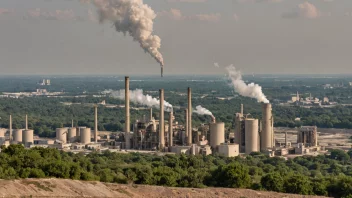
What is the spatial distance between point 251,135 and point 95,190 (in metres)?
41.2

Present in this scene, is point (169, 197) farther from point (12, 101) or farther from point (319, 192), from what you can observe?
point (12, 101)

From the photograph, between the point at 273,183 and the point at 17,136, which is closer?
the point at 273,183

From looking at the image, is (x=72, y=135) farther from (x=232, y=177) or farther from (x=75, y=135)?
(x=232, y=177)

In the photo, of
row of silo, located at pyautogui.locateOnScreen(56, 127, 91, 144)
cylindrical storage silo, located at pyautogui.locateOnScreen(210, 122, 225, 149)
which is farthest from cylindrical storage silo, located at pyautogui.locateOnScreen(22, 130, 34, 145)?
cylindrical storage silo, located at pyautogui.locateOnScreen(210, 122, 225, 149)

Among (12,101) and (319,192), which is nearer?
(319,192)

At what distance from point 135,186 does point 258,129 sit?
40164 millimetres

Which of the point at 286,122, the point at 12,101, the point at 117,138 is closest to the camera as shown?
the point at 117,138

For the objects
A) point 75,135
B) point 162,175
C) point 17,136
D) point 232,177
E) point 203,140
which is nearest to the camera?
point 162,175

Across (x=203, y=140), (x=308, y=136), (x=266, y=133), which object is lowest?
(x=203, y=140)

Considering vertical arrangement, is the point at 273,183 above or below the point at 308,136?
below

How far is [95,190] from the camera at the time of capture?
40.6m

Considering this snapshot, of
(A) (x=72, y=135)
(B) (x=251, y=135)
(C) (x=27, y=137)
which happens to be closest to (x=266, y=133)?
(B) (x=251, y=135)

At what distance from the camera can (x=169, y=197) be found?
4172 cm

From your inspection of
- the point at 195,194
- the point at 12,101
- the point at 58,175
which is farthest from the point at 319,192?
the point at 12,101
